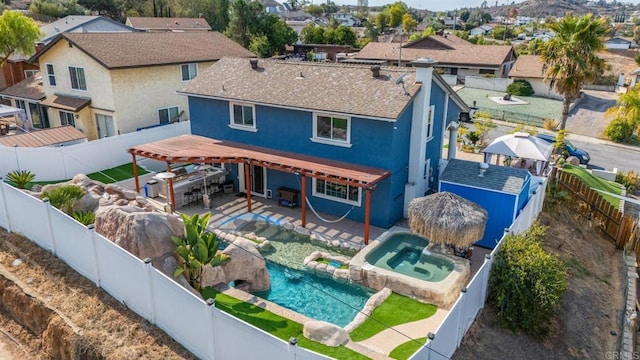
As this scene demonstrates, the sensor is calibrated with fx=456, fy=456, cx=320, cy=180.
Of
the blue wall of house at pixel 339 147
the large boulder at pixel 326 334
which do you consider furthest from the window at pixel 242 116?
the large boulder at pixel 326 334

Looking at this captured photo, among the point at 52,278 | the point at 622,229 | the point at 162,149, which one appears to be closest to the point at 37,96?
the point at 162,149

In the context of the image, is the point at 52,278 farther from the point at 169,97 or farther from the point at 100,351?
the point at 169,97

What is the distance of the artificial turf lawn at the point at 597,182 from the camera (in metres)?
25.7

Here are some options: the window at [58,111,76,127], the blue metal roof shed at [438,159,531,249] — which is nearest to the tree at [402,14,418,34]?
the window at [58,111,76,127]

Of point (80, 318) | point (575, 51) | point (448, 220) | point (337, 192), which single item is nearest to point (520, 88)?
point (575, 51)

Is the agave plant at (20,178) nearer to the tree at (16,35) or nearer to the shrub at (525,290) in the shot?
the shrub at (525,290)

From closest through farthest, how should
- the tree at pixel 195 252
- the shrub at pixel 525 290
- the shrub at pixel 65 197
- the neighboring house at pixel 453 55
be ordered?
the tree at pixel 195 252, the shrub at pixel 525 290, the shrub at pixel 65 197, the neighboring house at pixel 453 55

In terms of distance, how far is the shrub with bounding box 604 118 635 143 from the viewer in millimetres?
37344

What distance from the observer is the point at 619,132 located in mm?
37656

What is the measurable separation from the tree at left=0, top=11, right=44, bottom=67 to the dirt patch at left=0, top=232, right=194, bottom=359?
27.2m

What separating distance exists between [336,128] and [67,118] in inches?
830

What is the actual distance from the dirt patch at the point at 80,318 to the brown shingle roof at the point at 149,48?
1631 cm

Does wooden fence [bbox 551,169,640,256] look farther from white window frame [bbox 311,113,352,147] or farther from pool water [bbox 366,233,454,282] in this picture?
white window frame [bbox 311,113,352,147]

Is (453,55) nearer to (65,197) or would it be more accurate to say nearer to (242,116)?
(242,116)
